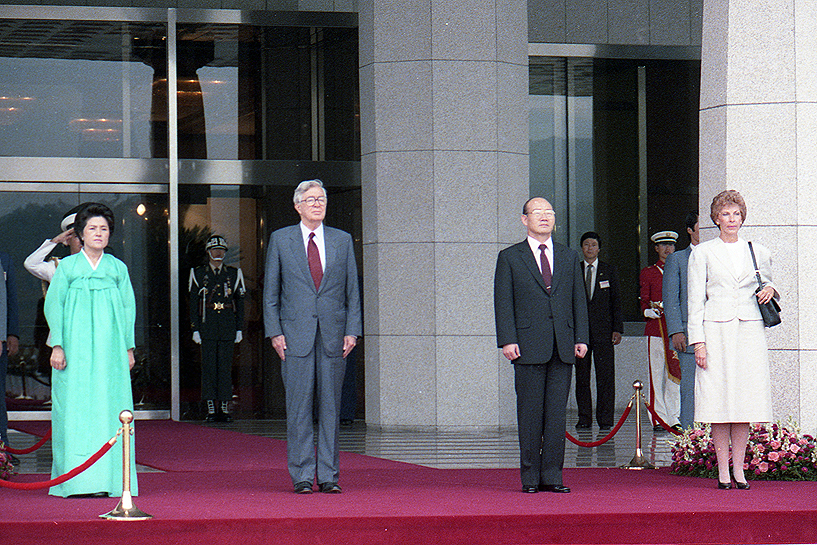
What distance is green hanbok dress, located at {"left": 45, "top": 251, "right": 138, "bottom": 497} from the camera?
21.7ft

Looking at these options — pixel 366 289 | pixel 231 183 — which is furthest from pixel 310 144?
pixel 366 289

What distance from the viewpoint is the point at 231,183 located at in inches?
520

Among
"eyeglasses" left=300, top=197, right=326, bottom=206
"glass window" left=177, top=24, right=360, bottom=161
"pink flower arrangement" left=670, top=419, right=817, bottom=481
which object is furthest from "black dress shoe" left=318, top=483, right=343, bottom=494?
"glass window" left=177, top=24, right=360, bottom=161

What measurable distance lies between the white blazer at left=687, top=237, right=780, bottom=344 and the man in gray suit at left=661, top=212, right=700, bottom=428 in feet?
2.75

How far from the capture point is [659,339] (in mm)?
11211

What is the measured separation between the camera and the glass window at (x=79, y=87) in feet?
42.4

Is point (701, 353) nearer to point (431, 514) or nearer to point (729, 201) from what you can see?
point (729, 201)

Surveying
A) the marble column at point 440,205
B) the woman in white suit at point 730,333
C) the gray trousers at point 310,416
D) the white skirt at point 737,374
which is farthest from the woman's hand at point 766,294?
the marble column at point 440,205

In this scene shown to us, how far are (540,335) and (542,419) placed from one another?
470 mm

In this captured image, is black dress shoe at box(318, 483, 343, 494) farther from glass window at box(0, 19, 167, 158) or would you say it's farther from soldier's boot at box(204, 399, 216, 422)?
glass window at box(0, 19, 167, 158)

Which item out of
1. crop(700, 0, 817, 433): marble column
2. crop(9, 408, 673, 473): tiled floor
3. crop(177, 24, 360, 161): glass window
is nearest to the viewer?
crop(700, 0, 817, 433): marble column

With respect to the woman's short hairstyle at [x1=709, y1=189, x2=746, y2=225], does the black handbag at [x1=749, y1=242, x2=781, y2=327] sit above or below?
below

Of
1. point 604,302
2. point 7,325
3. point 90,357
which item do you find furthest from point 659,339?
point 90,357

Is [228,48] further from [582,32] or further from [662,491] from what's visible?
[662,491]
